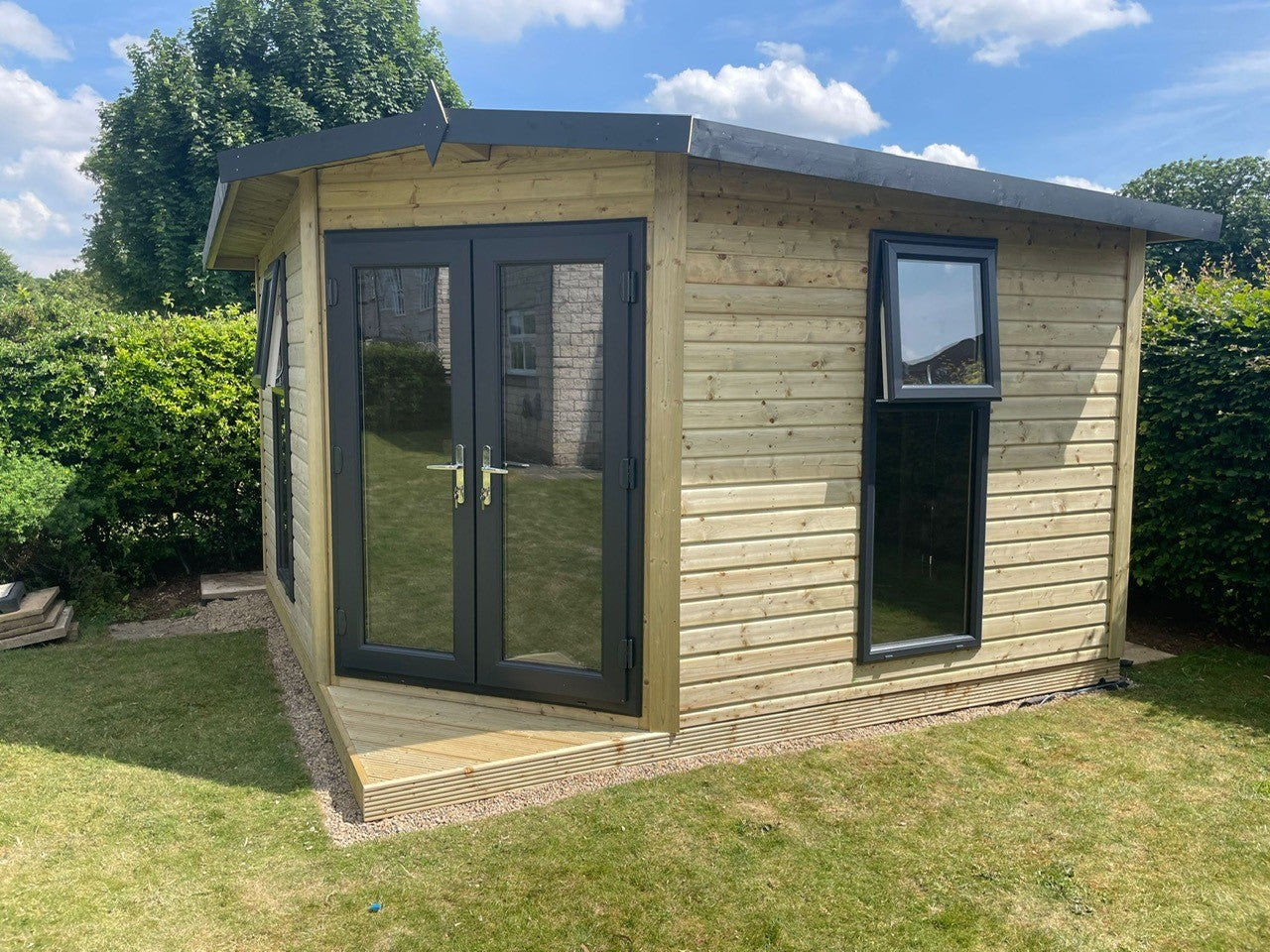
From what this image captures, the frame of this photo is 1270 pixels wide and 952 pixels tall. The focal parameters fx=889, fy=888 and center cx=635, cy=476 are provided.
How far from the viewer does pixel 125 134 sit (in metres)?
17.6

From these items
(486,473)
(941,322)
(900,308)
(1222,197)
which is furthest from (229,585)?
(1222,197)

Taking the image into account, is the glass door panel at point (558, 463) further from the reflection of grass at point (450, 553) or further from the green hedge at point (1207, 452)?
the green hedge at point (1207, 452)

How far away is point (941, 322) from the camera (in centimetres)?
420

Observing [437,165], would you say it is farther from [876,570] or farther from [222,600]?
[222,600]

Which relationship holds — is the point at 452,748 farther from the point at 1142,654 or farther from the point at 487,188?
the point at 1142,654

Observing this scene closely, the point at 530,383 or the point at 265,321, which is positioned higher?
the point at 265,321

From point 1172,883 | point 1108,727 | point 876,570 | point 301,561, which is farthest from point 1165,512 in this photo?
point 301,561

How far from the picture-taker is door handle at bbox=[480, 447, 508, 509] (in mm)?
3951

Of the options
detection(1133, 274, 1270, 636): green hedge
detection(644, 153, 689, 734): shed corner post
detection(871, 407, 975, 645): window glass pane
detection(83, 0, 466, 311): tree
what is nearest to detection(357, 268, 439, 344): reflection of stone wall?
detection(644, 153, 689, 734): shed corner post

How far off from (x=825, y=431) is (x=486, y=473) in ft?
5.07

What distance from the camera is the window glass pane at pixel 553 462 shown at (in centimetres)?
380

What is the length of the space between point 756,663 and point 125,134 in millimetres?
18875

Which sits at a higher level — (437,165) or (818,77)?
(818,77)

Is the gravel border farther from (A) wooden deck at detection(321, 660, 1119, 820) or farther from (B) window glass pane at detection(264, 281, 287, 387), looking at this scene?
(B) window glass pane at detection(264, 281, 287, 387)
